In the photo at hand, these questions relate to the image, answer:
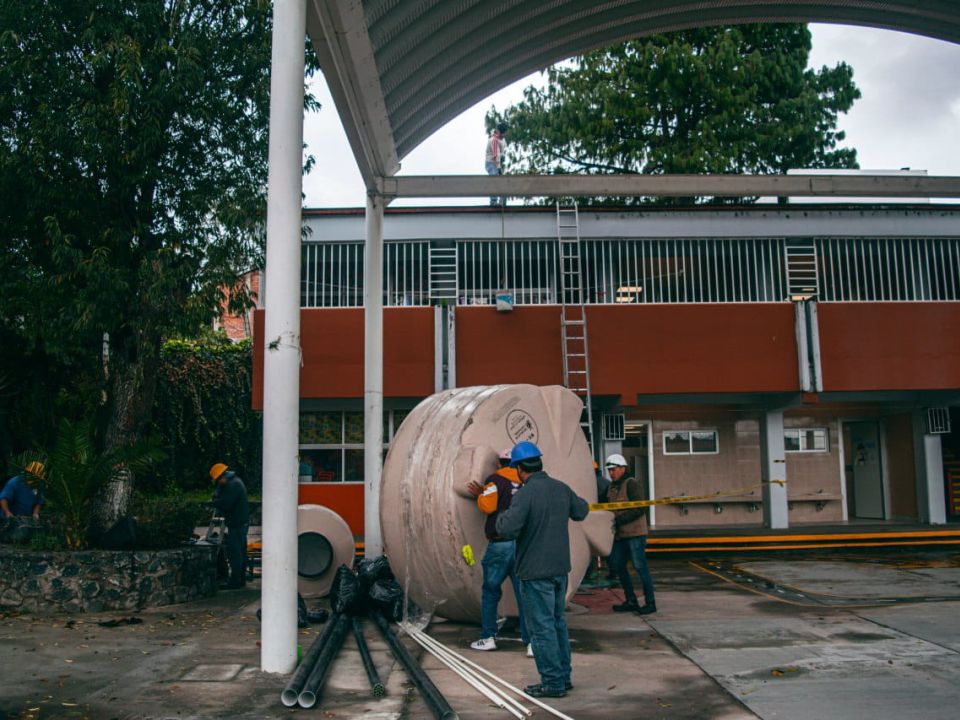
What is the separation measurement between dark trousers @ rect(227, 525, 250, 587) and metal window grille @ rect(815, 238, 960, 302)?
1265cm

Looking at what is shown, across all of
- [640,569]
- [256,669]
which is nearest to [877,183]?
[640,569]

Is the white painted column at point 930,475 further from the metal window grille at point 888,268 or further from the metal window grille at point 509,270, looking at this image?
the metal window grille at point 509,270

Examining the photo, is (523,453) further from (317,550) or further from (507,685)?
(317,550)

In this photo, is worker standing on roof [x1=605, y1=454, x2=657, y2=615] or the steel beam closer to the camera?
worker standing on roof [x1=605, y1=454, x2=657, y2=615]

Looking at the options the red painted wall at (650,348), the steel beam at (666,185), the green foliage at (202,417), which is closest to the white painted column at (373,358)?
the steel beam at (666,185)

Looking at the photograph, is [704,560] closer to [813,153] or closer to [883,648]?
[883,648]

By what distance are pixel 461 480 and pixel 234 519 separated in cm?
507

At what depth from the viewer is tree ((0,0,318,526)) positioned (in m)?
11.8

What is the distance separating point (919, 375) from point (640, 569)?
10141 mm

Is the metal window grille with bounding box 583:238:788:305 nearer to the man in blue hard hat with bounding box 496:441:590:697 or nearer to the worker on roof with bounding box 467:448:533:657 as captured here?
the worker on roof with bounding box 467:448:533:657

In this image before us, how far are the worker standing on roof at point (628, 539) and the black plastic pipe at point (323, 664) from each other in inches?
128

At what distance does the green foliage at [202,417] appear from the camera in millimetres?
22969

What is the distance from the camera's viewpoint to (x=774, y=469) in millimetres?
18234

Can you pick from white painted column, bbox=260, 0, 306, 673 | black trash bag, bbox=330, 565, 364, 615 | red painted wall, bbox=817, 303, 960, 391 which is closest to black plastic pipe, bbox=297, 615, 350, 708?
black trash bag, bbox=330, 565, 364, 615
